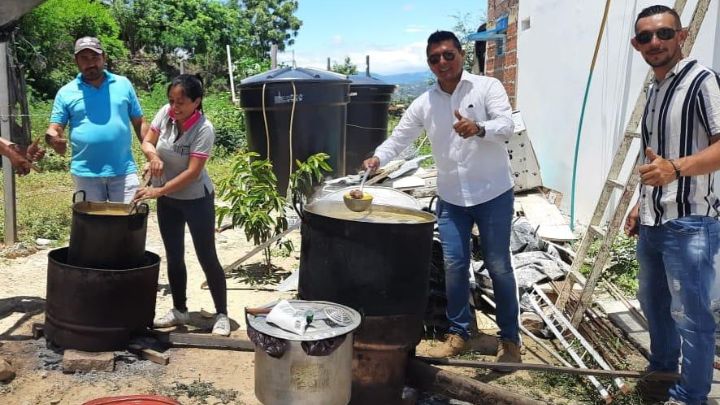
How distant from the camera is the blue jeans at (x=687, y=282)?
118 inches

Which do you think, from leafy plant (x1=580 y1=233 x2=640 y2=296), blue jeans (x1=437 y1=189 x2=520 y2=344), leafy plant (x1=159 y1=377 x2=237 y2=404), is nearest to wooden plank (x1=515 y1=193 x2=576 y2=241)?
leafy plant (x1=580 y1=233 x2=640 y2=296)

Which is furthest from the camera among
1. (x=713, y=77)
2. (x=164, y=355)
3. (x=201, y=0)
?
(x=201, y=0)

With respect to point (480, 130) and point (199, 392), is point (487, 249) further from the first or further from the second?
point (199, 392)

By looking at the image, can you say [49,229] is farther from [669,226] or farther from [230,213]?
[669,226]

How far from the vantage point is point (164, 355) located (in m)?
3.97

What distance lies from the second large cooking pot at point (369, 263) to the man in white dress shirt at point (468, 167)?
637 millimetres

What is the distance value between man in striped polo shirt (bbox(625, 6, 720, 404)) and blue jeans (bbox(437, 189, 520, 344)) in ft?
2.74

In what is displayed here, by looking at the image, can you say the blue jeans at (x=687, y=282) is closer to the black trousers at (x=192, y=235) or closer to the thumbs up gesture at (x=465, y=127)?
the thumbs up gesture at (x=465, y=127)

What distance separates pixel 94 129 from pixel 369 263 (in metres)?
2.49

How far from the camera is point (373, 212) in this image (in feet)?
12.1

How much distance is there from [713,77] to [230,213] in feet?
13.7

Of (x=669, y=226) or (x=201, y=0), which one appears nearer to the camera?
(x=669, y=226)

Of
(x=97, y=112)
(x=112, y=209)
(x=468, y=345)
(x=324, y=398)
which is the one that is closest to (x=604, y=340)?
(x=468, y=345)

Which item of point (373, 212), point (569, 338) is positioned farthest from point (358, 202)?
point (569, 338)
